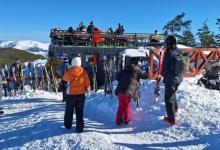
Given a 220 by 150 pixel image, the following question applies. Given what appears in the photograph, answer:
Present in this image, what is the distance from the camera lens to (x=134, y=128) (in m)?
5.56

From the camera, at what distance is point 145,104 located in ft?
22.0

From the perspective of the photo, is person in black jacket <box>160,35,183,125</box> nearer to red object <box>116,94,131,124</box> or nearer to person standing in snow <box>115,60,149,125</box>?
person standing in snow <box>115,60,149,125</box>

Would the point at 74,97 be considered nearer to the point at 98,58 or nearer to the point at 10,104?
the point at 10,104

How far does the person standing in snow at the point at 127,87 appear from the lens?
18.5 ft

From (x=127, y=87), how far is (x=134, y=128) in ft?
3.25

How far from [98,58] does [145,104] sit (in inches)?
501

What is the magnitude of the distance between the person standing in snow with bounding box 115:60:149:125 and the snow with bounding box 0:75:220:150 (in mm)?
330

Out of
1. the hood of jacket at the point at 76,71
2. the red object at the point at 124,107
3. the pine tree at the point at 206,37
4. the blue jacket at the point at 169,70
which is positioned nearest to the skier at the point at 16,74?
the hood of jacket at the point at 76,71

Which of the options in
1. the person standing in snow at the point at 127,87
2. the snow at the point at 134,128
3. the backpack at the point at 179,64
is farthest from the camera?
the person standing in snow at the point at 127,87

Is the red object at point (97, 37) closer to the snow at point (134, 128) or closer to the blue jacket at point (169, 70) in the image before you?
the snow at point (134, 128)

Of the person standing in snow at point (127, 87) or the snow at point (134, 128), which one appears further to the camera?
the person standing in snow at point (127, 87)

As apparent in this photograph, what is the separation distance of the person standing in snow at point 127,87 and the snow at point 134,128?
1.08 feet

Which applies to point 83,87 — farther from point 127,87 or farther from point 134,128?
point 134,128

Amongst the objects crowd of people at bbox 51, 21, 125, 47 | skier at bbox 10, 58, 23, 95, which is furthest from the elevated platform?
skier at bbox 10, 58, 23, 95
